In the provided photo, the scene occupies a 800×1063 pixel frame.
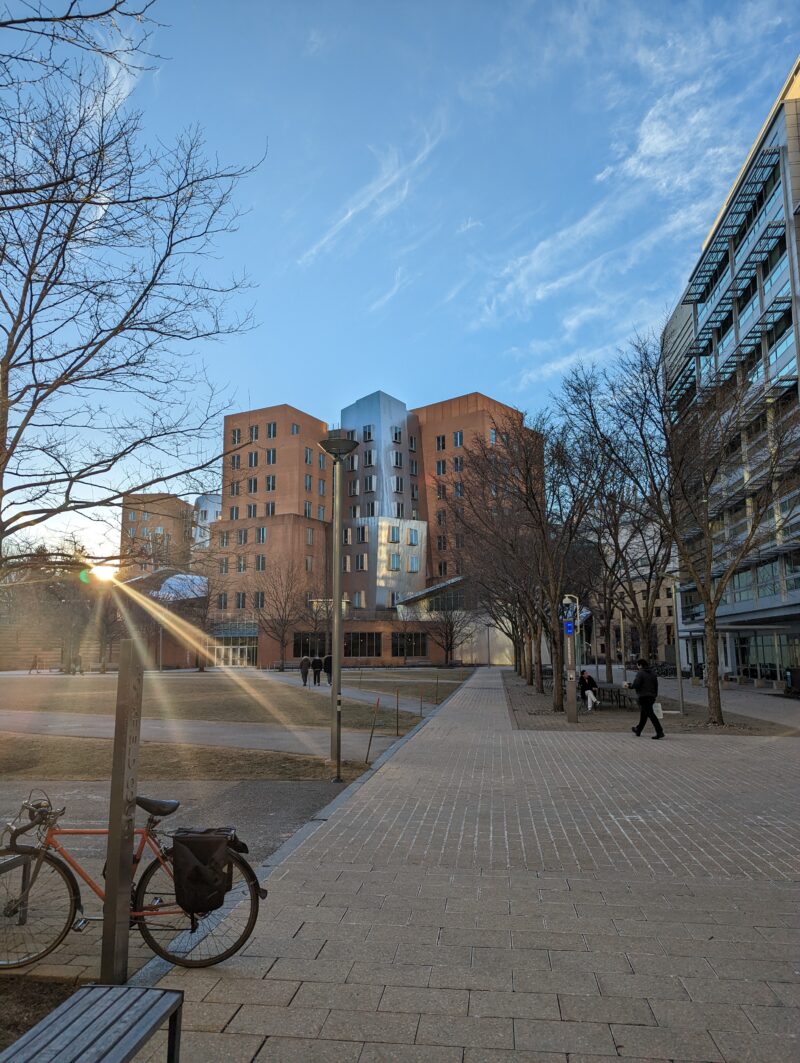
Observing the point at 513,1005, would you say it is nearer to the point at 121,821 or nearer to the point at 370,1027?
the point at 370,1027

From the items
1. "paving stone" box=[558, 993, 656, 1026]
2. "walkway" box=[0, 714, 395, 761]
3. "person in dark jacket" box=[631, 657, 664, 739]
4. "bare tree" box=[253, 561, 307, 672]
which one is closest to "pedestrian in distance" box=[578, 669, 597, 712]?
"person in dark jacket" box=[631, 657, 664, 739]

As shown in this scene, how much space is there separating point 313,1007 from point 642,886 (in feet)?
10.1

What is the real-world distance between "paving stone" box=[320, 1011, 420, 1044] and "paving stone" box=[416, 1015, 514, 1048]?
59 mm

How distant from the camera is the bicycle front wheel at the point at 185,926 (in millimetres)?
4207

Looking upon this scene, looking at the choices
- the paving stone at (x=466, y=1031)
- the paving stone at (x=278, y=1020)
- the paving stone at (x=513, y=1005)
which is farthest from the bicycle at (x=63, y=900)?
the paving stone at (x=513, y=1005)

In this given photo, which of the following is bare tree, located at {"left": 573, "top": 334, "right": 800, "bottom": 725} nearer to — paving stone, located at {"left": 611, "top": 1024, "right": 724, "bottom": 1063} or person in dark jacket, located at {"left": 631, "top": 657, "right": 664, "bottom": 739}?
person in dark jacket, located at {"left": 631, "top": 657, "right": 664, "bottom": 739}

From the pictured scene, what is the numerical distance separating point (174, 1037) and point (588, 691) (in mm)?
23118

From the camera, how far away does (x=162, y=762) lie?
40.6 ft

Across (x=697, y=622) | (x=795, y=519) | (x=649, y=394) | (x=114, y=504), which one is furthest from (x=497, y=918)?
(x=697, y=622)

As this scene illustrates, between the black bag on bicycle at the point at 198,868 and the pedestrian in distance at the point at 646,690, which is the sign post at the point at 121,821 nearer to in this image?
the black bag on bicycle at the point at 198,868

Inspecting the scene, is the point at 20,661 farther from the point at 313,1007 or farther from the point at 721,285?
the point at 313,1007

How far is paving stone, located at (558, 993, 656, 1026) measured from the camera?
3.51 m

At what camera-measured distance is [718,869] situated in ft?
20.2

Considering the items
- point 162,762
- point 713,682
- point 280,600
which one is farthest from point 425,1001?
point 280,600
